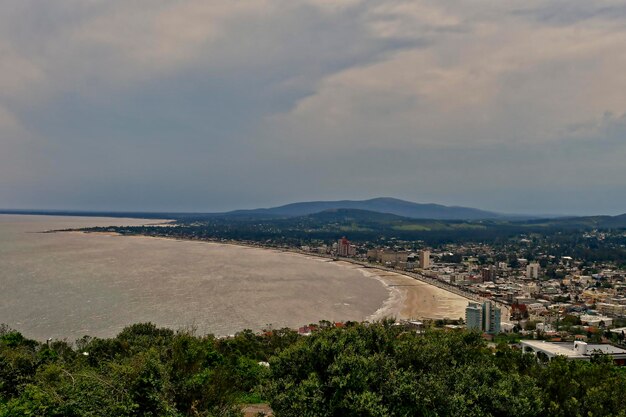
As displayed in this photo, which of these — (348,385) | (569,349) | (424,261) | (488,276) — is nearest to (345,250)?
(424,261)

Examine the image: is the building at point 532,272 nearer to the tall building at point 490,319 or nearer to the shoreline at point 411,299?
the shoreline at point 411,299

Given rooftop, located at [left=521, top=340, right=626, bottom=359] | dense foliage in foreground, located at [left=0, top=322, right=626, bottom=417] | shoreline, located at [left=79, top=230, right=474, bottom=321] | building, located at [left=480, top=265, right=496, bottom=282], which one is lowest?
shoreline, located at [left=79, top=230, right=474, bottom=321]

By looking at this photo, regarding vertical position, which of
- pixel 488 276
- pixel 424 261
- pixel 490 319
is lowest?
pixel 488 276

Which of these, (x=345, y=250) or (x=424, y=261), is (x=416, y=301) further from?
(x=345, y=250)

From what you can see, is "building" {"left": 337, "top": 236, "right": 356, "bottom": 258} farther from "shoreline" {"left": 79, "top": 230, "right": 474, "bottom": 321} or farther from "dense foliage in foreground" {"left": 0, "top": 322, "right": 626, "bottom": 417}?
"dense foliage in foreground" {"left": 0, "top": 322, "right": 626, "bottom": 417}

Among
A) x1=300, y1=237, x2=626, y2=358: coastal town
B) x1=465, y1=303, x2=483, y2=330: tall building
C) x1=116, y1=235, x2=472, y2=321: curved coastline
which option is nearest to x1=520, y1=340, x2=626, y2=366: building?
x1=300, y1=237, x2=626, y2=358: coastal town

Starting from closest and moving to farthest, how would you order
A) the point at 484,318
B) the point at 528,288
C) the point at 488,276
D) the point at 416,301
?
the point at 484,318
the point at 416,301
the point at 528,288
the point at 488,276

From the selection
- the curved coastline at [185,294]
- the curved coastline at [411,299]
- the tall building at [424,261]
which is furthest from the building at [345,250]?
the curved coastline at [185,294]
